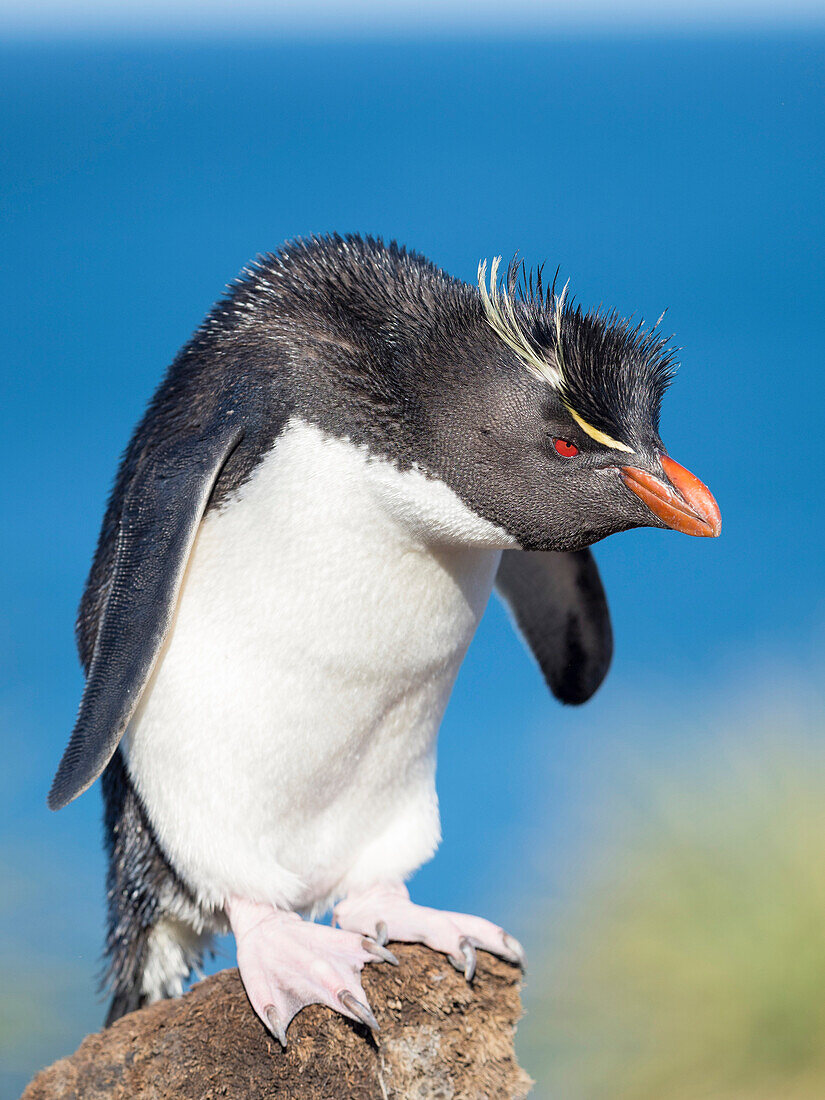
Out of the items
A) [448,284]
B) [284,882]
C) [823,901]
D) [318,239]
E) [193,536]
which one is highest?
[318,239]

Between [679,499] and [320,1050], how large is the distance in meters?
1.03

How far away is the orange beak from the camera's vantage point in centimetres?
175

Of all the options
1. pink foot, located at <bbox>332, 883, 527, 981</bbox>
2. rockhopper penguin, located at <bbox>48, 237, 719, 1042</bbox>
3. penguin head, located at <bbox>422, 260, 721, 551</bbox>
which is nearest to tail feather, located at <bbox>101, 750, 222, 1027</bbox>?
rockhopper penguin, located at <bbox>48, 237, 719, 1042</bbox>

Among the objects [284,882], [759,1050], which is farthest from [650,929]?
[284,882]

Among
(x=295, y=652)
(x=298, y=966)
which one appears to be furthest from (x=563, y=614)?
(x=298, y=966)

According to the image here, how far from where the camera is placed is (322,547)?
1.97 meters

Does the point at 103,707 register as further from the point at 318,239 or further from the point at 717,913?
the point at 717,913

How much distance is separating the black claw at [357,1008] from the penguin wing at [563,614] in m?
1.06

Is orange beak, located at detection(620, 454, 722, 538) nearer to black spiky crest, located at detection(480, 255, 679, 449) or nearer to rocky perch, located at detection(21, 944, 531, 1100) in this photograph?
black spiky crest, located at detection(480, 255, 679, 449)

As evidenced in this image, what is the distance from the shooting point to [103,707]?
1970 mm

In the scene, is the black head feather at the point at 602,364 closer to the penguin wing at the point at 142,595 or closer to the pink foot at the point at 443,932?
the penguin wing at the point at 142,595

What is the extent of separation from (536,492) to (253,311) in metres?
0.64

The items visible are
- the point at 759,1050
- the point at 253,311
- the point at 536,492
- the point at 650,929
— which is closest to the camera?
the point at 536,492

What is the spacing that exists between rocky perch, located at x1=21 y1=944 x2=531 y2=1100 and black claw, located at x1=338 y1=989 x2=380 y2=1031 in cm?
4
